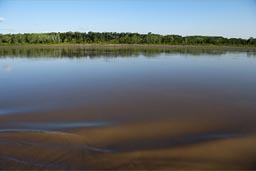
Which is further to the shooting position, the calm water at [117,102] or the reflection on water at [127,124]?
the calm water at [117,102]

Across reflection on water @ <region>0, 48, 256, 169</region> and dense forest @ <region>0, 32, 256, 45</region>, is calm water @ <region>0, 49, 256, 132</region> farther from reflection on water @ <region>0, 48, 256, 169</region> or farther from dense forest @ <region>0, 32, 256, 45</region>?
dense forest @ <region>0, 32, 256, 45</region>

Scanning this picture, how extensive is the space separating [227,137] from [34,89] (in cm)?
781

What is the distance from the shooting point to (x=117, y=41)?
7525 cm

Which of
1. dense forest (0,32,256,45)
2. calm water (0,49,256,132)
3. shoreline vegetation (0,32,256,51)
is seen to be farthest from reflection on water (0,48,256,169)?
dense forest (0,32,256,45)

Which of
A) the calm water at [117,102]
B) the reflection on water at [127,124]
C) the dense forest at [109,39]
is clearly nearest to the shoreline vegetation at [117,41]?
the dense forest at [109,39]

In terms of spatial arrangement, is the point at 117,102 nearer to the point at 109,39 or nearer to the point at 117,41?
the point at 117,41

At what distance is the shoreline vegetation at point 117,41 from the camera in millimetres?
68250

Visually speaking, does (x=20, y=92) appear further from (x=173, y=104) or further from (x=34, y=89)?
(x=173, y=104)

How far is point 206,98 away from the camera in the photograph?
8.77 metres

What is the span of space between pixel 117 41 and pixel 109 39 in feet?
15.6

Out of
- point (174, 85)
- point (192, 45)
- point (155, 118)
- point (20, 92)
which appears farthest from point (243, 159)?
point (192, 45)

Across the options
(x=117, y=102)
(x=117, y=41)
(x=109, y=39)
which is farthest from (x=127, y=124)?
(x=109, y=39)

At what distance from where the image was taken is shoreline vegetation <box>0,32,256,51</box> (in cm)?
6825

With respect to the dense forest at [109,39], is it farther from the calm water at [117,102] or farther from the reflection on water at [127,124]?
the reflection on water at [127,124]
